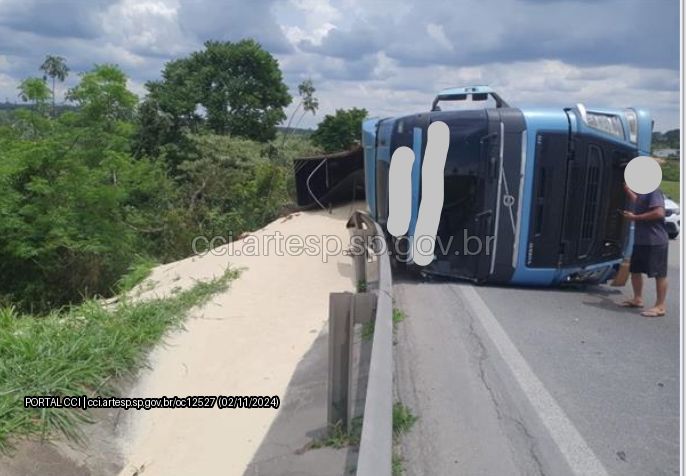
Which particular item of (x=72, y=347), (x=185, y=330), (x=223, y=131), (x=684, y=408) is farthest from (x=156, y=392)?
(x=223, y=131)

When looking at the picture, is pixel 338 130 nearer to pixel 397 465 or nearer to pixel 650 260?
pixel 650 260

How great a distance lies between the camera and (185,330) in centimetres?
704

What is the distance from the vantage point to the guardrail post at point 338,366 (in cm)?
401

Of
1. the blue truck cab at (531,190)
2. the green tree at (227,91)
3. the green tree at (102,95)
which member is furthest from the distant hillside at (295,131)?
the blue truck cab at (531,190)

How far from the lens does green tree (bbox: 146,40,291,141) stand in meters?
34.9

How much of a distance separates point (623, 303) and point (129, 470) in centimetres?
531

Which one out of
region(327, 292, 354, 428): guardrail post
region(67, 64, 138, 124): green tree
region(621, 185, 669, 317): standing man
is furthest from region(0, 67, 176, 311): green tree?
region(621, 185, 669, 317): standing man

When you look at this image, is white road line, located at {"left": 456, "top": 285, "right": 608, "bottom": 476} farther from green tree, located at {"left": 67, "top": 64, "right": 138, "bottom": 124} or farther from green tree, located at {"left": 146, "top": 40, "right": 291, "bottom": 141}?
green tree, located at {"left": 146, "top": 40, "right": 291, "bottom": 141}

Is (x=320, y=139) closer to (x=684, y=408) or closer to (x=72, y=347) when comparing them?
(x=72, y=347)

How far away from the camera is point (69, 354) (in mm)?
5375

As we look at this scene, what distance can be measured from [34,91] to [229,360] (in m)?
13.6

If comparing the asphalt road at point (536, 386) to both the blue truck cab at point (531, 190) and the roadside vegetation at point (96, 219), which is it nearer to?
the blue truck cab at point (531, 190)

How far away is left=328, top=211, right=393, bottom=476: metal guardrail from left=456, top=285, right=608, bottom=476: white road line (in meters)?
1.05

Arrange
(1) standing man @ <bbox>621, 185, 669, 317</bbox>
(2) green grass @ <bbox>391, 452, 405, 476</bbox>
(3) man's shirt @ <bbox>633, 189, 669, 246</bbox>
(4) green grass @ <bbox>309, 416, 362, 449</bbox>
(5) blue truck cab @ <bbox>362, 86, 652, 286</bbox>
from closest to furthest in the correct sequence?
(2) green grass @ <bbox>391, 452, 405, 476</bbox> < (4) green grass @ <bbox>309, 416, 362, 449</bbox> < (1) standing man @ <bbox>621, 185, 669, 317</bbox> < (3) man's shirt @ <bbox>633, 189, 669, 246</bbox> < (5) blue truck cab @ <bbox>362, 86, 652, 286</bbox>
